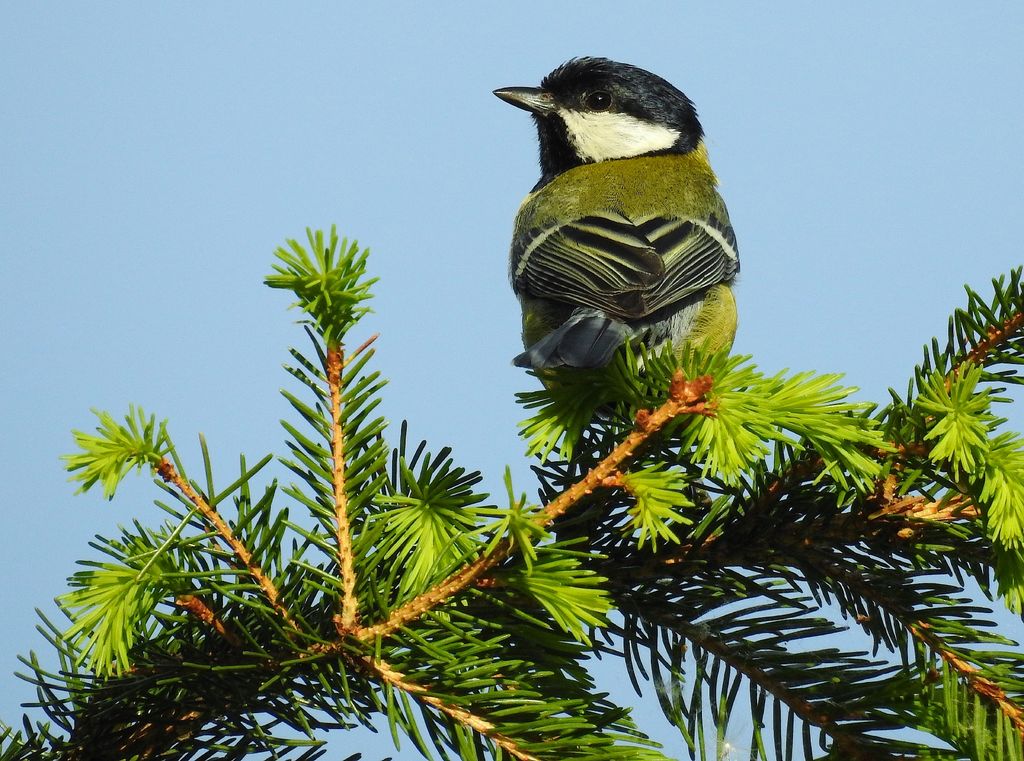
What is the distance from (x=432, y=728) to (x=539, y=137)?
7.08 feet

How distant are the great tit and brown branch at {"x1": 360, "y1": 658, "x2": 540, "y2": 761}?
493 millimetres

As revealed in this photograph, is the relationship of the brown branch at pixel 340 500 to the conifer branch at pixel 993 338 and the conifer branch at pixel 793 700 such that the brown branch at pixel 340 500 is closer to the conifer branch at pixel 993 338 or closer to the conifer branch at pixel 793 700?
the conifer branch at pixel 793 700

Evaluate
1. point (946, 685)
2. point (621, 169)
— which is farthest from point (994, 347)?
point (621, 169)

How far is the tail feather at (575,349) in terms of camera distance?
1258 mm

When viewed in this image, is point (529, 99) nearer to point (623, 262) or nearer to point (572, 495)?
point (623, 262)

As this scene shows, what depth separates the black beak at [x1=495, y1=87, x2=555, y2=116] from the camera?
265 centimetres

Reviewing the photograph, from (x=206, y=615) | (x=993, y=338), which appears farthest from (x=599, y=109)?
(x=206, y=615)

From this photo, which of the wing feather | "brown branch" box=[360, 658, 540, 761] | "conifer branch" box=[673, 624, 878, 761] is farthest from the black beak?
"brown branch" box=[360, 658, 540, 761]

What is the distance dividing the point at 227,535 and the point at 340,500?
0.34 feet

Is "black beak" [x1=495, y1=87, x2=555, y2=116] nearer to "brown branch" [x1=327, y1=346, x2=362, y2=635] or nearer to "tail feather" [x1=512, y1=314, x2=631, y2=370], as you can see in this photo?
"tail feather" [x1=512, y1=314, x2=631, y2=370]

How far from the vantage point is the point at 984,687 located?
999 millimetres

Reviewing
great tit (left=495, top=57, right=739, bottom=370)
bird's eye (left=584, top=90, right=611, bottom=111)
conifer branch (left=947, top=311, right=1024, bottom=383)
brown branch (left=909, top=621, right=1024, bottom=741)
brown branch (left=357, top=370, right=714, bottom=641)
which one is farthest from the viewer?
bird's eye (left=584, top=90, right=611, bottom=111)

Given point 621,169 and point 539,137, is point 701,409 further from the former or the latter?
point 539,137

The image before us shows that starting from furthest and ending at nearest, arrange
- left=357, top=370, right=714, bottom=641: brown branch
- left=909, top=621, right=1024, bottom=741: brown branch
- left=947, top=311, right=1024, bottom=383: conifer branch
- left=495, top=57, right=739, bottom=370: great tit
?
left=495, top=57, right=739, bottom=370: great tit < left=947, top=311, right=1024, bottom=383: conifer branch < left=909, top=621, right=1024, bottom=741: brown branch < left=357, top=370, right=714, bottom=641: brown branch
